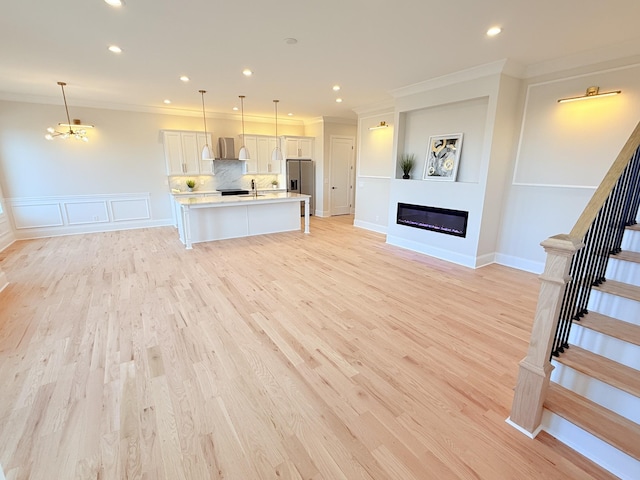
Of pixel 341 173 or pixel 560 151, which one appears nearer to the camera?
pixel 560 151

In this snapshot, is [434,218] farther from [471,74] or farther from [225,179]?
[225,179]

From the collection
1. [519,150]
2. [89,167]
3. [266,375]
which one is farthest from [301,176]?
[266,375]

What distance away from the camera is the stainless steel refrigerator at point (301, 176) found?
8.71 meters

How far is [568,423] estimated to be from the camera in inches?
64.3

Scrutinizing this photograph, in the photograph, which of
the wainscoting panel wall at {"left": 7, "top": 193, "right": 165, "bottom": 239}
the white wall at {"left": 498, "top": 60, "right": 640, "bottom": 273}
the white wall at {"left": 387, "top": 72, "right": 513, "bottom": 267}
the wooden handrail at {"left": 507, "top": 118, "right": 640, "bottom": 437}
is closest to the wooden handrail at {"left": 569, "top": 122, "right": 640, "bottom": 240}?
the wooden handrail at {"left": 507, "top": 118, "right": 640, "bottom": 437}

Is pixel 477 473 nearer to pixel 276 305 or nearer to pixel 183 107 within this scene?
pixel 276 305

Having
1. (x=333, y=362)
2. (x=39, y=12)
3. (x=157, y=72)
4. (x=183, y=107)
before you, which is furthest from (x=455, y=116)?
(x=183, y=107)

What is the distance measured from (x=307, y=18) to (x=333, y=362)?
10.7ft

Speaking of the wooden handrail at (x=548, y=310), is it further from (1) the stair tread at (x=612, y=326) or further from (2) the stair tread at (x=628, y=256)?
(2) the stair tread at (x=628, y=256)

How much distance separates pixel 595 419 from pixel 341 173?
316 inches

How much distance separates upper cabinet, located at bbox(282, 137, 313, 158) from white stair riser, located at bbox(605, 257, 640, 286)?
7.70 m

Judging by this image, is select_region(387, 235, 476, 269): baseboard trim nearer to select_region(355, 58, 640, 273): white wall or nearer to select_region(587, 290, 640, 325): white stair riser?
select_region(355, 58, 640, 273): white wall

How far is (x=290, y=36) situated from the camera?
10.5ft

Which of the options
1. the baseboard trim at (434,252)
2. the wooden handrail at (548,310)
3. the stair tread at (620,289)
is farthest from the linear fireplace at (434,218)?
the wooden handrail at (548,310)
